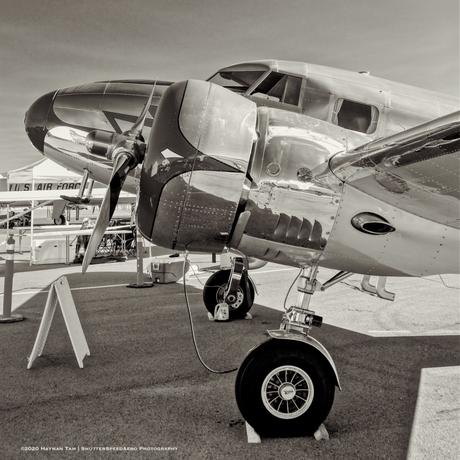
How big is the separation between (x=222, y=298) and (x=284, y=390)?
3.72 meters

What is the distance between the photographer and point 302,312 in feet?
12.7

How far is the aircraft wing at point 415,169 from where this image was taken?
2.85 m

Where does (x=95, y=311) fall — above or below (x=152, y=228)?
below

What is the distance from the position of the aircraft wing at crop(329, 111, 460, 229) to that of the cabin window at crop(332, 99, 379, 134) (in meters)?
1.02

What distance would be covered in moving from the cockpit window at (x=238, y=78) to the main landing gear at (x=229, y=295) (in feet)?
8.16

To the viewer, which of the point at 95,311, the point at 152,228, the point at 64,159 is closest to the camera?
the point at 152,228

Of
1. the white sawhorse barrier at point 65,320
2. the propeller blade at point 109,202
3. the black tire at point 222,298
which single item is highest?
the propeller blade at point 109,202

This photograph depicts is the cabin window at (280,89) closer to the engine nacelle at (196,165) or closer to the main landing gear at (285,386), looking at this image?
the engine nacelle at (196,165)

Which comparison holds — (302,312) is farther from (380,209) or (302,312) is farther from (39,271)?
(39,271)

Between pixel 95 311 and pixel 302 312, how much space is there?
4.59 meters

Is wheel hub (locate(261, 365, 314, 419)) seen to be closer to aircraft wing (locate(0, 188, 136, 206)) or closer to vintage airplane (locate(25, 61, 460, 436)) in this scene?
vintage airplane (locate(25, 61, 460, 436))

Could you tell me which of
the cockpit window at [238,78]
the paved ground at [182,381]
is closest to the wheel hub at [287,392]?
the paved ground at [182,381]

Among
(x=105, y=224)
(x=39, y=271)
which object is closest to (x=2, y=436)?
(x=105, y=224)

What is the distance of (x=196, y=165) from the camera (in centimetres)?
340
